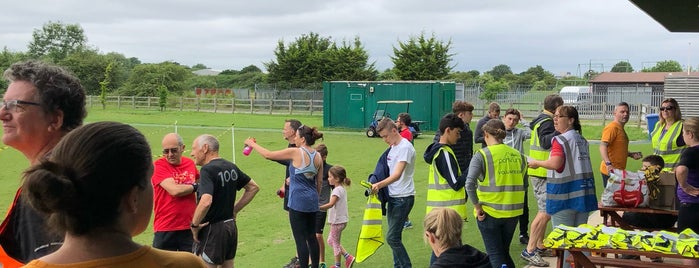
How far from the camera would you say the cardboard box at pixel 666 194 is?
7.09 m

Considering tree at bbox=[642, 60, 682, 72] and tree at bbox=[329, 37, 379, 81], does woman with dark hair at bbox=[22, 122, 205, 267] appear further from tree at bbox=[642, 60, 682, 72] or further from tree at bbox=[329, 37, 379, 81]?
tree at bbox=[642, 60, 682, 72]

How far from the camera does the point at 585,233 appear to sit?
18.5 ft

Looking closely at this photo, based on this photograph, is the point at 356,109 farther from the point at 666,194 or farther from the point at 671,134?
the point at 666,194

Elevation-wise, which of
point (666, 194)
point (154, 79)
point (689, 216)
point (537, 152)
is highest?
point (154, 79)

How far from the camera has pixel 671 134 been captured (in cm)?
877

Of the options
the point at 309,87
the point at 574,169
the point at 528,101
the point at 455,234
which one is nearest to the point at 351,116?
the point at 528,101

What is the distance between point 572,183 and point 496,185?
2.93 feet

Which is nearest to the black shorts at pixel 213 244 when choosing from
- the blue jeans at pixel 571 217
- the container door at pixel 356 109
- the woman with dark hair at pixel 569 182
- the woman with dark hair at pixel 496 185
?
the woman with dark hair at pixel 496 185

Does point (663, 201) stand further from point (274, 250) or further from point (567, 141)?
point (274, 250)

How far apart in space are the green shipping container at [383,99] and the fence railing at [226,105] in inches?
483

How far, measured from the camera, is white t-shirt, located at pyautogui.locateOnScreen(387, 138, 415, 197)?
7.30 meters

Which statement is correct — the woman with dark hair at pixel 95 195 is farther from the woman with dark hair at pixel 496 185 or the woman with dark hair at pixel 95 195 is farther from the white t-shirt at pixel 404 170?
the white t-shirt at pixel 404 170

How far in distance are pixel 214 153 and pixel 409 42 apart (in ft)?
174

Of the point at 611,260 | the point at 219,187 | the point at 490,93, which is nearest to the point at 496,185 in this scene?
the point at 611,260
